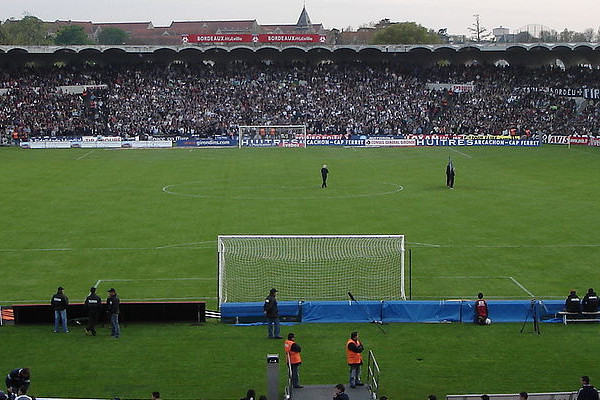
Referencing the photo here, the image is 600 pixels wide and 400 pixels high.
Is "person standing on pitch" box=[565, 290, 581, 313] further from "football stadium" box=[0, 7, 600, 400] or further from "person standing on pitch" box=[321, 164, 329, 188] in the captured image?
"person standing on pitch" box=[321, 164, 329, 188]

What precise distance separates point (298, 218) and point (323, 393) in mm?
22690

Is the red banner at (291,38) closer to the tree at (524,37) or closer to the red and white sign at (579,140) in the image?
the red and white sign at (579,140)

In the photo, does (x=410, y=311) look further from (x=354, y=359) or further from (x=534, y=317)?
(x=354, y=359)

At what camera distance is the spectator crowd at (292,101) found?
3423 inches

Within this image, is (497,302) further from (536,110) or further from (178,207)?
(536,110)

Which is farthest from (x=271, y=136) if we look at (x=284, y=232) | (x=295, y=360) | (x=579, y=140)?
(x=295, y=360)

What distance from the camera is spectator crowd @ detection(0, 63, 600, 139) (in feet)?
285

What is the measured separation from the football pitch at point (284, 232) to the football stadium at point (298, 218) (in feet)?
0.40

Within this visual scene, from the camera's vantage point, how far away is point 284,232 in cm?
3725

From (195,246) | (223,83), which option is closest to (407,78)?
(223,83)

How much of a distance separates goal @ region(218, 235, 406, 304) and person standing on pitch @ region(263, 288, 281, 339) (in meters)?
3.61

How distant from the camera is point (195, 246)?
1369 inches

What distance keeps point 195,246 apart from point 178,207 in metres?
10.1

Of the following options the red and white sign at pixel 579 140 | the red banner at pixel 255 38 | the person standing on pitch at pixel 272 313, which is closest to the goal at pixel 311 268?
the person standing on pitch at pixel 272 313
